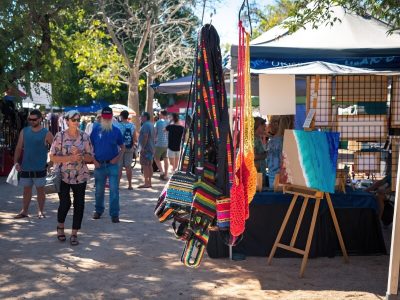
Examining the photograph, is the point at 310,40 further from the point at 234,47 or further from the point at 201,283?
the point at 201,283

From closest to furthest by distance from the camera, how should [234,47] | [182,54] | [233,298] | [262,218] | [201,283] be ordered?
[233,298] < [201,283] < [234,47] < [262,218] < [182,54]

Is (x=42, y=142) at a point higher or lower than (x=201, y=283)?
higher

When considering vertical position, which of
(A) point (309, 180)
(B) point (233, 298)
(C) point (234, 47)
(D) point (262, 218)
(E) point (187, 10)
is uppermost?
(E) point (187, 10)

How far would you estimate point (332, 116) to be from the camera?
6633mm

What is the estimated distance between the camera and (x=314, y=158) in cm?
601

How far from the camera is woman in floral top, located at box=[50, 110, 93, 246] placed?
24.1 ft

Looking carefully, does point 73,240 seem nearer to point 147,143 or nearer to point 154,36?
point 147,143

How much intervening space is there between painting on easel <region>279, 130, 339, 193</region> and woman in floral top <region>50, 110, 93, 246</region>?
277 cm

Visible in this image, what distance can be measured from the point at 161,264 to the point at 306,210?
1792 mm

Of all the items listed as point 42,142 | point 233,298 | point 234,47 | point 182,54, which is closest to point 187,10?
point 182,54

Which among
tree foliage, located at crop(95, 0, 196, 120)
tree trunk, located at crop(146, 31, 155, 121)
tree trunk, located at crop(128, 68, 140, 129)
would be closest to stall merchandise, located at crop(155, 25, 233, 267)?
tree foliage, located at crop(95, 0, 196, 120)

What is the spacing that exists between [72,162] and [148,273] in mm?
1957

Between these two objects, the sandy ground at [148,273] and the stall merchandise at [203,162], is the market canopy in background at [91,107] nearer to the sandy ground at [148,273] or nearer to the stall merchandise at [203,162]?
the sandy ground at [148,273]

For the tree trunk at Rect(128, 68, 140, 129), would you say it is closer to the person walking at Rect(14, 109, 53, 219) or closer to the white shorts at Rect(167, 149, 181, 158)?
the white shorts at Rect(167, 149, 181, 158)
